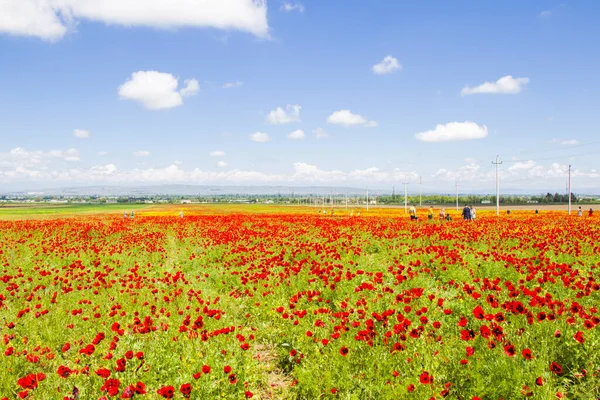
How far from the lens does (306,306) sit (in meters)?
9.17

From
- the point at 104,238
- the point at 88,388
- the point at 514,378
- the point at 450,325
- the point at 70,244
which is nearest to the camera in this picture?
the point at 514,378

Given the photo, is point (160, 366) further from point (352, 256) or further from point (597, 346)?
point (352, 256)

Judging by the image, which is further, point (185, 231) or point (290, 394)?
point (185, 231)

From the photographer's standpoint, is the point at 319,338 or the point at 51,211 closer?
the point at 319,338

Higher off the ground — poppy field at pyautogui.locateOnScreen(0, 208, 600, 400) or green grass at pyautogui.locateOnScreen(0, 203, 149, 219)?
poppy field at pyautogui.locateOnScreen(0, 208, 600, 400)

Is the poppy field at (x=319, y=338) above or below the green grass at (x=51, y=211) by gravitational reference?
above

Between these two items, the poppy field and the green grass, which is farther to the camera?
the green grass

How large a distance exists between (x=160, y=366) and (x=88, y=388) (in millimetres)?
867

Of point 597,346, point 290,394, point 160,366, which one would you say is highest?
point 597,346

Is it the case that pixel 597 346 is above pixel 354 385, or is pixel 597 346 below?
above

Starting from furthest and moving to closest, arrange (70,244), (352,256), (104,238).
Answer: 1. (104,238)
2. (70,244)
3. (352,256)

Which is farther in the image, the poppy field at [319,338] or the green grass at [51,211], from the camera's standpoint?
the green grass at [51,211]

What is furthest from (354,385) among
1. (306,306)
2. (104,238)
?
(104,238)

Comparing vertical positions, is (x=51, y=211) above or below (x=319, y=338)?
below
